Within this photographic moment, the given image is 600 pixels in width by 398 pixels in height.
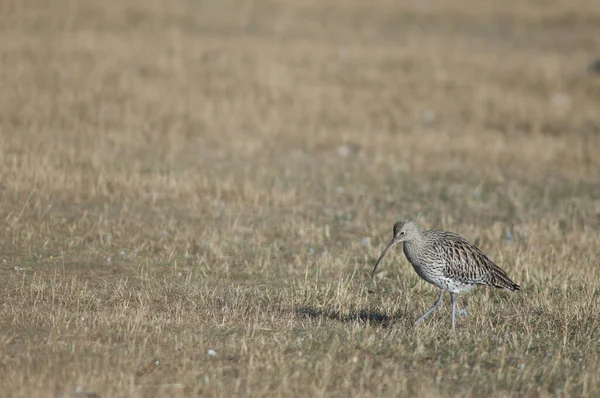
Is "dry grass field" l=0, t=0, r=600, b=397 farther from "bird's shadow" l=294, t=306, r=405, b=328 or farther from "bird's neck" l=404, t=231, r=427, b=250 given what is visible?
"bird's neck" l=404, t=231, r=427, b=250

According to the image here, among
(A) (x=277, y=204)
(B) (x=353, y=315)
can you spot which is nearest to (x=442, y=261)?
(B) (x=353, y=315)

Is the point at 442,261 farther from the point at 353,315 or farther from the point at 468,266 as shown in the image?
the point at 353,315

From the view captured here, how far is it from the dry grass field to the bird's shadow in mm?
48

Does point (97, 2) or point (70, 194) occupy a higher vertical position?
point (97, 2)

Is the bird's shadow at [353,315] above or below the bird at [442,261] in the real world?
below

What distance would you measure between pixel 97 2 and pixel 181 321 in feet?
94.9

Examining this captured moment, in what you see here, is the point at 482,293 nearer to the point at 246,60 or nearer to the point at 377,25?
the point at 246,60

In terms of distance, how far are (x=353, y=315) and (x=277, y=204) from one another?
5968mm

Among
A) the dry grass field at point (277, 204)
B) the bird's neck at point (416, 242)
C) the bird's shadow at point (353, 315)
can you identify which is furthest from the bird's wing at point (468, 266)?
the bird's shadow at point (353, 315)

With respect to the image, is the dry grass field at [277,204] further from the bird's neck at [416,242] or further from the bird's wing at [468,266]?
the bird's neck at [416,242]

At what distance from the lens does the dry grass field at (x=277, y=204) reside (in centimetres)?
802

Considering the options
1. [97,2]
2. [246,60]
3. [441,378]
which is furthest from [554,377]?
[97,2]

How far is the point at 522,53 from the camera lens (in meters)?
34.8

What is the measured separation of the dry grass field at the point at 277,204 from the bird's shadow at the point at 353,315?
0.05m
